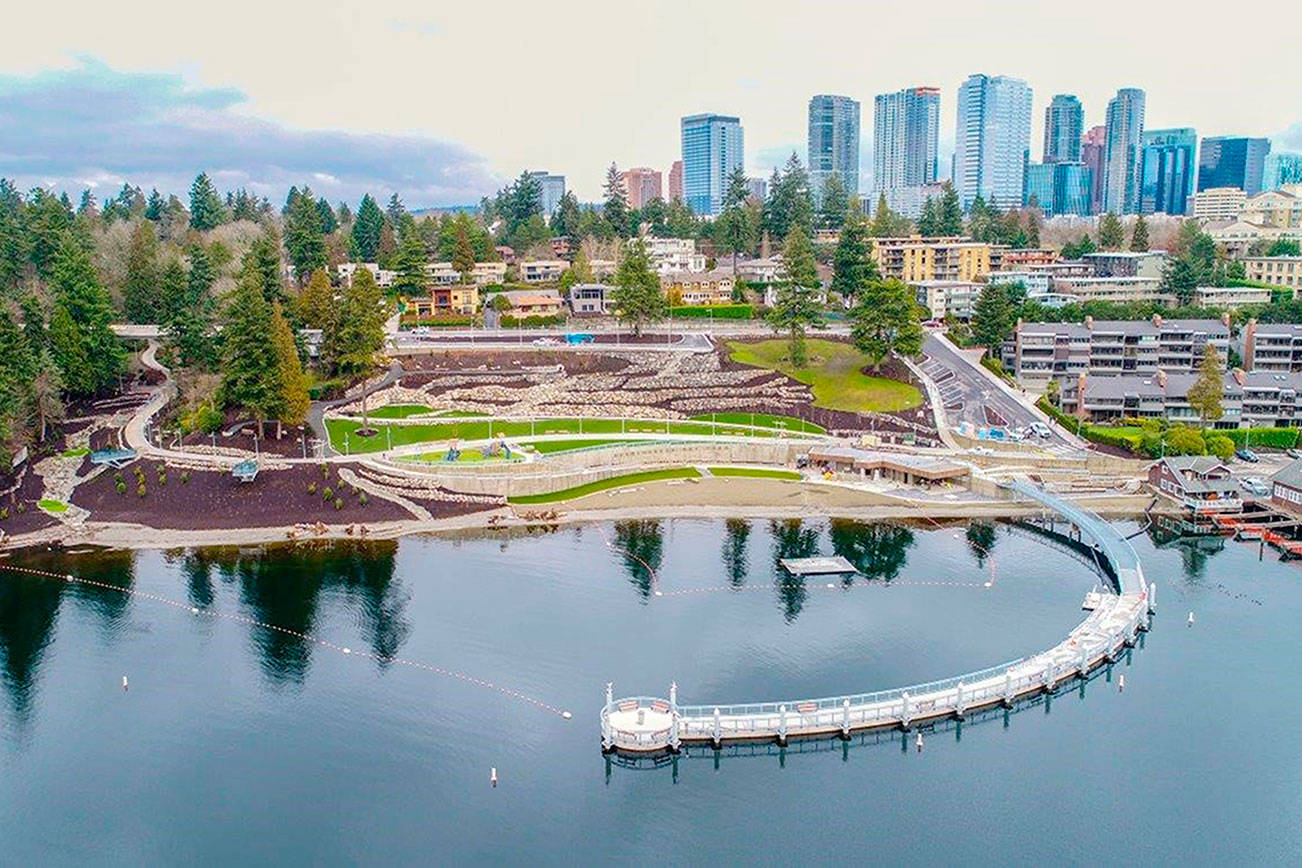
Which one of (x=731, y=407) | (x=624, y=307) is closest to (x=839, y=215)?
(x=624, y=307)

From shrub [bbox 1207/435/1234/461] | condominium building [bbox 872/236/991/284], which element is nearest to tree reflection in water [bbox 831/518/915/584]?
shrub [bbox 1207/435/1234/461]

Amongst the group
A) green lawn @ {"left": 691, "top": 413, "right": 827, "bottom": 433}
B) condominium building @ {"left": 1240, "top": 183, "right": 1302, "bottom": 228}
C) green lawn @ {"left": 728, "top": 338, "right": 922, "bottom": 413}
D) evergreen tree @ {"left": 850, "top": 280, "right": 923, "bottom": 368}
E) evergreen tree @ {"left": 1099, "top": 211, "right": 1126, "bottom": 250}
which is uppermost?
condominium building @ {"left": 1240, "top": 183, "right": 1302, "bottom": 228}

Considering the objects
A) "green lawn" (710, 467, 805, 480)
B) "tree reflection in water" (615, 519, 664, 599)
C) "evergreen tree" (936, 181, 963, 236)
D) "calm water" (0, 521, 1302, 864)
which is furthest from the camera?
"evergreen tree" (936, 181, 963, 236)

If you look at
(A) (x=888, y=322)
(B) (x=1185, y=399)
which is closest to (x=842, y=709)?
(A) (x=888, y=322)

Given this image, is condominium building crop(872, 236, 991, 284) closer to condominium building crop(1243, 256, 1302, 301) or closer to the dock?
condominium building crop(1243, 256, 1302, 301)

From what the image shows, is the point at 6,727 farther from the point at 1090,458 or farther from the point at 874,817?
the point at 1090,458

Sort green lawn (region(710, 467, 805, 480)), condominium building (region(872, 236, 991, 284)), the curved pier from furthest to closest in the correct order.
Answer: condominium building (region(872, 236, 991, 284))
green lawn (region(710, 467, 805, 480))
the curved pier

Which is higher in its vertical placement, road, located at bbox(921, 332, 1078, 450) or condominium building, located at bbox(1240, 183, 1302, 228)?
condominium building, located at bbox(1240, 183, 1302, 228)

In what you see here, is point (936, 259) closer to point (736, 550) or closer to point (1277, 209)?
point (736, 550)
